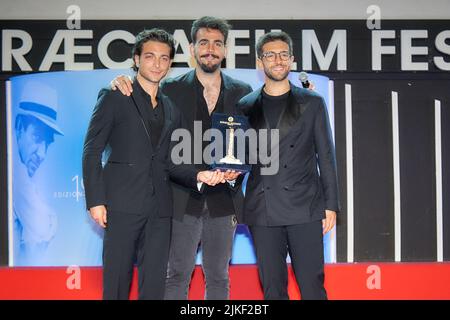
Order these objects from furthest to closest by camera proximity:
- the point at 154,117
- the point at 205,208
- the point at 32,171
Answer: the point at 32,171 → the point at 205,208 → the point at 154,117

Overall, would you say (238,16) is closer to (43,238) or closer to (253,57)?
(253,57)

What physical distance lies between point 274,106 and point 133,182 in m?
0.84

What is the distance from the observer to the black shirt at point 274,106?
125 inches

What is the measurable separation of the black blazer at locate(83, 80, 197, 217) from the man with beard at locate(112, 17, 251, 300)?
4.5 inches

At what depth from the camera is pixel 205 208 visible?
334cm

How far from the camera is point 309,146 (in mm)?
3168

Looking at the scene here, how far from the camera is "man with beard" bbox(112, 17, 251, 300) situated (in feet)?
10.8

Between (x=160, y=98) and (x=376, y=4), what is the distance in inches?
108

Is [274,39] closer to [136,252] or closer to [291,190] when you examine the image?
[291,190]

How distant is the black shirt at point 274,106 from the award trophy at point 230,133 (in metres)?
0.12

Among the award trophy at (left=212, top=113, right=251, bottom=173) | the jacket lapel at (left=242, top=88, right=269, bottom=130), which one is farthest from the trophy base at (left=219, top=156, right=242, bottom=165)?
the jacket lapel at (left=242, top=88, right=269, bottom=130)

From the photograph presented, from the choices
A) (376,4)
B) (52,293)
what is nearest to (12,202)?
(52,293)

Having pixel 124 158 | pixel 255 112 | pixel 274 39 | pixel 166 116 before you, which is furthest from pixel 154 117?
pixel 274 39

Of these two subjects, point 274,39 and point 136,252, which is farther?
point 274,39
